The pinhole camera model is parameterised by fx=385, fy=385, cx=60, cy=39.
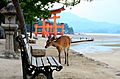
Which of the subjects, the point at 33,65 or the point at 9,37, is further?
the point at 9,37

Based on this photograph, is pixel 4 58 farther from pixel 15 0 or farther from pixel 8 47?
pixel 15 0

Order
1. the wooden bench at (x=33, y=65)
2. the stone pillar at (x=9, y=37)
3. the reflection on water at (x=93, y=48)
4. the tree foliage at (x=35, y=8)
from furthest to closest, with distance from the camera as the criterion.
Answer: the reflection on water at (x=93, y=48) < the tree foliage at (x=35, y=8) < the stone pillar at (x=9, y=37) < the wooden bench at (x=33, y=65)

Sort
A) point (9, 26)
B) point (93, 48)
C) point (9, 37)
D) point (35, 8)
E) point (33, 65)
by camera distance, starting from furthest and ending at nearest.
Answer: point (93, 48)
point (35, 8)
point (9, 37)
point (9, 26)
point (33, 65)

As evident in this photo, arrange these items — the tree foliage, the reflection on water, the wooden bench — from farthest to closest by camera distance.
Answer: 1. the reflection on water
2. the tree foliage
3. the wooden bench

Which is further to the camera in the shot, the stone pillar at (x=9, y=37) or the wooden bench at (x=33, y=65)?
the stone pillar at (x=9, y=37)

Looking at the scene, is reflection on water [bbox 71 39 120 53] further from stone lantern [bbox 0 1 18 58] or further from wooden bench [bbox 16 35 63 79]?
wooden bench [bbox 16 35 63 79]

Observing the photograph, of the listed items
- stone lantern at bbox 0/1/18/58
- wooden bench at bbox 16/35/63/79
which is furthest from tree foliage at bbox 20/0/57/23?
→ wooden bench at bbox 16/35/63/79

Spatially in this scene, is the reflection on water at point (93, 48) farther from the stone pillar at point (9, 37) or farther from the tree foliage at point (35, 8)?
the stone pillar at point (9, 37)

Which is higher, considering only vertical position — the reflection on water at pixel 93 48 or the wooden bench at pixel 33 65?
the wooden bench at pixel 33 65

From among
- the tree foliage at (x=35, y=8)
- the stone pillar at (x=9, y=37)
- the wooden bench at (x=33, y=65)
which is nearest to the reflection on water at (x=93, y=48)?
the tree foliage at (x=35, y=8)

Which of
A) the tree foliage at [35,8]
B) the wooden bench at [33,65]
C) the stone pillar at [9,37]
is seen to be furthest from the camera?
the tree foliage at [35,8]

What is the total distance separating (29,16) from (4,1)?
199 centimetres

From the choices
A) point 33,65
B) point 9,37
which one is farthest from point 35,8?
point 33,65

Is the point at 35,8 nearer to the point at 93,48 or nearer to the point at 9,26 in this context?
the point at 9,26
